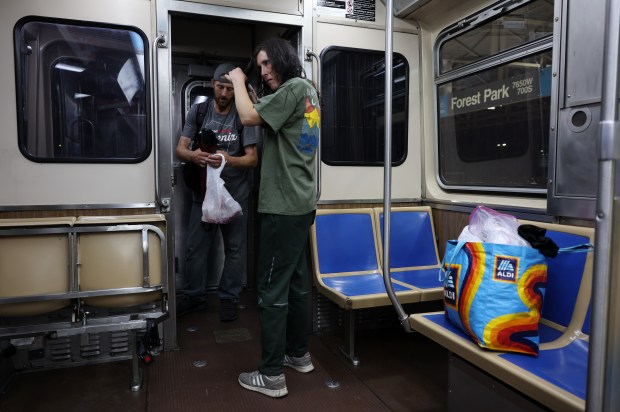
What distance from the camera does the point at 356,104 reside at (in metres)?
3.43

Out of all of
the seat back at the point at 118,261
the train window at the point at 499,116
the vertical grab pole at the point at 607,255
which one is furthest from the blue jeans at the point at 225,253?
the vertical grab pole at the point at 607,255

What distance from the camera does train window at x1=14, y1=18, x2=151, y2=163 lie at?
2.60 meters

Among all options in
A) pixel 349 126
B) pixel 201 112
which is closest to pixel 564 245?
pixel 349 126

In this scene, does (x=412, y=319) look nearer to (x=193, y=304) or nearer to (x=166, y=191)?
(x=166, y=191)

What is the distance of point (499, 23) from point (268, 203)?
1.91 m

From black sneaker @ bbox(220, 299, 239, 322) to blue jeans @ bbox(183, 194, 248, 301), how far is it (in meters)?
0.04

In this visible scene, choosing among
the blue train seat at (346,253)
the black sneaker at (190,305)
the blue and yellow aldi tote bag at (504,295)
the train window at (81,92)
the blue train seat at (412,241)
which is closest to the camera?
the blue and yellow aldi tote bag at (504,295)

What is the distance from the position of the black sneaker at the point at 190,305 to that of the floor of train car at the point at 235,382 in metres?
0.45

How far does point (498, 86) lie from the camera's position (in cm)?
285

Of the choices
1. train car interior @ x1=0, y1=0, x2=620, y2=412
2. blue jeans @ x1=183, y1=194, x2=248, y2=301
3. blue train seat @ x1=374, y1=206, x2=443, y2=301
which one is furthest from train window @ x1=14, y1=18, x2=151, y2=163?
blue train seat @ x1=374, y1=206, x2=443, y2=301

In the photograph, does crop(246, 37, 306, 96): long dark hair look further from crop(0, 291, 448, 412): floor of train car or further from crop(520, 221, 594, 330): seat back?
crop(0, 291, 448, 412): floor of train car

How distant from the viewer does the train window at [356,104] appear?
335 centimetres

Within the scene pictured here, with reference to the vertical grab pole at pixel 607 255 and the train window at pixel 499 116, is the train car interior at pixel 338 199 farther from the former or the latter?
the vertical grab pole at pixel 607 255

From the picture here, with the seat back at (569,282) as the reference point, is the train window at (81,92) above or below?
above
